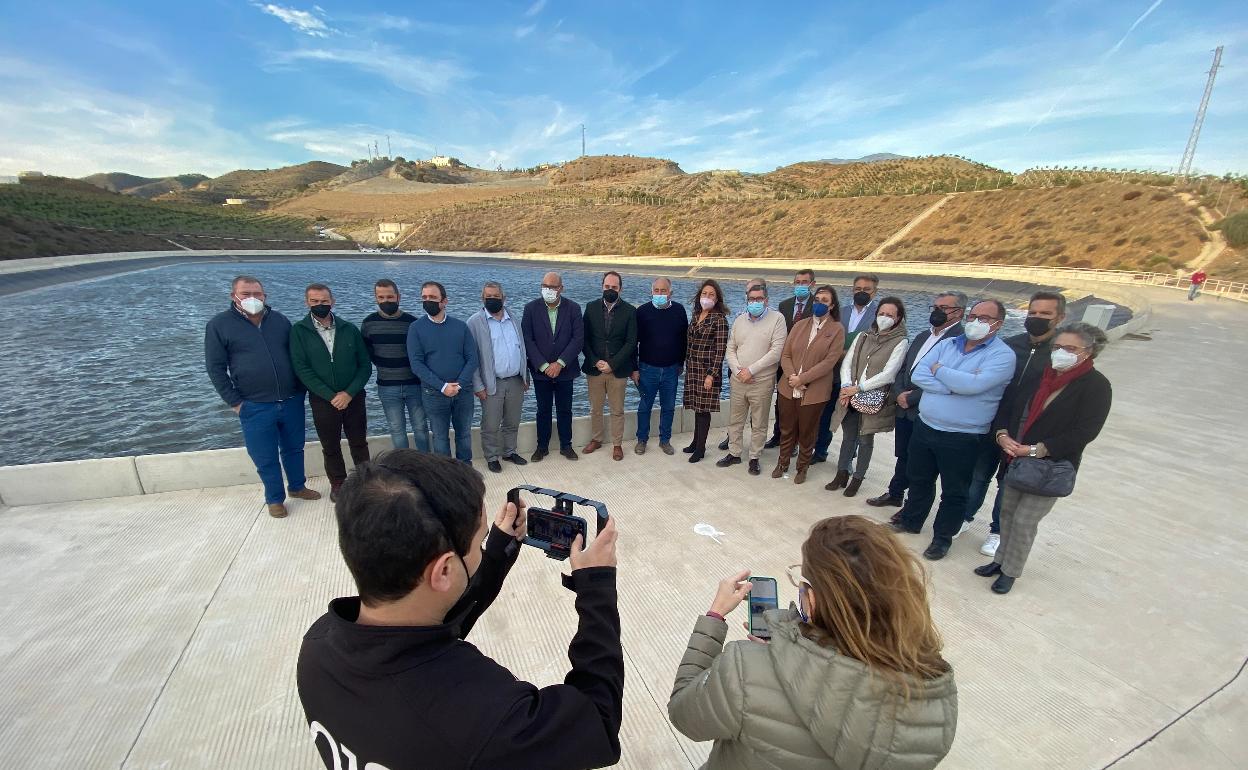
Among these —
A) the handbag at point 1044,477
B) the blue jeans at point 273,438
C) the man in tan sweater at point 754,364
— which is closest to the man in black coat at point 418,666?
the handbag at point 1044,477

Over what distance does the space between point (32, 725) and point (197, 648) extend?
0.57 metres

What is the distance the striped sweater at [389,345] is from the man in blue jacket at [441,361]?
0.13 m

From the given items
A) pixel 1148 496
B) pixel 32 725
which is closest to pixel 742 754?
pixel 32 725

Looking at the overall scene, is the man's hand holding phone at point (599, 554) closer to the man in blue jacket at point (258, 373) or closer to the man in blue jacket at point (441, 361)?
the man in blue jacket at point (441, 361)

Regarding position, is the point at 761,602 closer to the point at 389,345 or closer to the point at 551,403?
the point at 551,403

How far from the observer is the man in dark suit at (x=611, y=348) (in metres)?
5.15

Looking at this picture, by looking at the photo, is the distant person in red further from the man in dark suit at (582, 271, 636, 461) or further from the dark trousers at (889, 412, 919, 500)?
the man in dark suit at (582, 271, 636, 461)

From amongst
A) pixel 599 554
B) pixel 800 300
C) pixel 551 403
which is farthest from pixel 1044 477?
pixel 551 403

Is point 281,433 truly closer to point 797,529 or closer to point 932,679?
point 797,529

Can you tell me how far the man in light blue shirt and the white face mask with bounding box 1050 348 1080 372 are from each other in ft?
1.00

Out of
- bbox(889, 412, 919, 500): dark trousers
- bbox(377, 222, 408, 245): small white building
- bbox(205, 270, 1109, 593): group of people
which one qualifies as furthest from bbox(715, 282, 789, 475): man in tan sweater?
bbox(377, 222, 408, 245): small white building

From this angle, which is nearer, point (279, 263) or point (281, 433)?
point (281, 433)

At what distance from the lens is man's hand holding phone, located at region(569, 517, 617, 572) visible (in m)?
1.35

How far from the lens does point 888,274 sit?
37031mm
